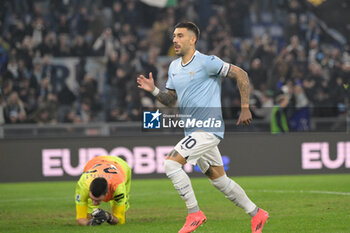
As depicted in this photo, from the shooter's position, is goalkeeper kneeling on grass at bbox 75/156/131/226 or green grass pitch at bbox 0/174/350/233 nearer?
goalkeeper kneeling on grass at bbox 75/156/131/226

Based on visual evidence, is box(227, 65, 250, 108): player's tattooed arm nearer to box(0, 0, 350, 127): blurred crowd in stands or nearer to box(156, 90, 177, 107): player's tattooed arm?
box(156, 90, 177, 107): player's tattooed arm

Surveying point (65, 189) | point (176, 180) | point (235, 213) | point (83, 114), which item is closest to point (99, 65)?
point (83, 114)

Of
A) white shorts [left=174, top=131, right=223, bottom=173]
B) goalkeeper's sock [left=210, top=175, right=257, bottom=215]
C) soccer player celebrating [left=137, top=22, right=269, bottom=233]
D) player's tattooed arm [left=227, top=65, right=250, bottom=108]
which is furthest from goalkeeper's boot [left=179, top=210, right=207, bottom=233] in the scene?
player's tattooed arm [left=227, top=65, right=250, bottom=108]

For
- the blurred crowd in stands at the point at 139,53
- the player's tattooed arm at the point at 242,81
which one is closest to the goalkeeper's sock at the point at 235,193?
the player's tattooed arm at the point at 242,81

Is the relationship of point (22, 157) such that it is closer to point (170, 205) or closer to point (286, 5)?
point (170, 205)

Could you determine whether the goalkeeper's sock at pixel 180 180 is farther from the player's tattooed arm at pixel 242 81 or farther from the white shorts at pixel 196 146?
the player's tattooed arm at pixel 242 81

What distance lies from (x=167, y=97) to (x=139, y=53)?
11.3 meters

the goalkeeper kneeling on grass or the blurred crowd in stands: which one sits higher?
the blurred crowd in stands

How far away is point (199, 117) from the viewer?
7484mm

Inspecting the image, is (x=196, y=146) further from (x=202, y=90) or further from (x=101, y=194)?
(x=101, y=194)

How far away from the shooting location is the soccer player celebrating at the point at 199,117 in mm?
7348

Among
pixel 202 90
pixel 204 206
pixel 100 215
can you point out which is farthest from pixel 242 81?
pixel 204 206

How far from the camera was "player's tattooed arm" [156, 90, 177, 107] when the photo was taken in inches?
309

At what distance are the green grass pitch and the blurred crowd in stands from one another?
92.7 inches
